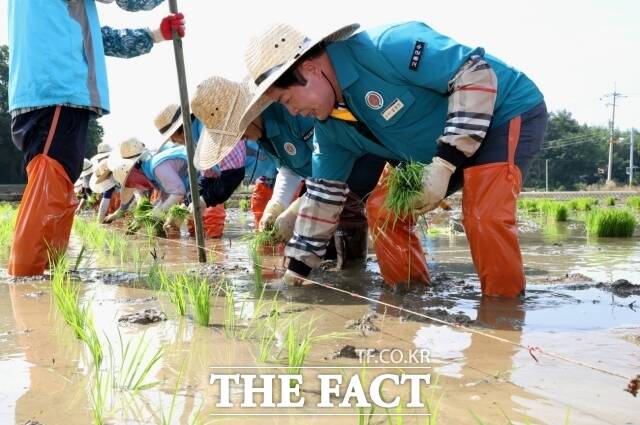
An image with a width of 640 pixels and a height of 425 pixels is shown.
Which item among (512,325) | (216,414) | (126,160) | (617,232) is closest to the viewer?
(216,414)

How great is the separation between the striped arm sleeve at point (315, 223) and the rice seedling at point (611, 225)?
3.74 m

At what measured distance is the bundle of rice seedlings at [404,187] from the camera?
2.44 metres

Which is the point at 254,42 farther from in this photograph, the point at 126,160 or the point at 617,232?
the point at 126,160

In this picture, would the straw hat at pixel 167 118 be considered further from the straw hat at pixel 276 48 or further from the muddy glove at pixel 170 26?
the straw hat at pixel 276 48

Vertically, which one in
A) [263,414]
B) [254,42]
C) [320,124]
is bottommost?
[263,414]

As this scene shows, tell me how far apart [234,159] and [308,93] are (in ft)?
9.66

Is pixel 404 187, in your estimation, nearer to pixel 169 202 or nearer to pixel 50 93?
pixel 50 93

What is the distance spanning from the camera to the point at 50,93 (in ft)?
10.1

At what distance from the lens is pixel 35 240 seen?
10.1ft

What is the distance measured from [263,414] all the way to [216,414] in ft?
0.29

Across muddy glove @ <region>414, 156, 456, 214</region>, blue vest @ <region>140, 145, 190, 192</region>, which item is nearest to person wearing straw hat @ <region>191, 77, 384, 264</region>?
muddy glove @ <region>414, 156, 456, 214</region>

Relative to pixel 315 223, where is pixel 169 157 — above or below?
above

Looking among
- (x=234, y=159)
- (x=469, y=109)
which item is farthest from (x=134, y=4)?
(x=469, y=109)

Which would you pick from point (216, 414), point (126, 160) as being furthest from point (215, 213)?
point (216, 414)
